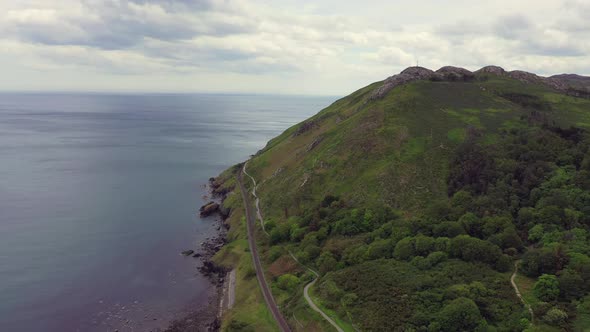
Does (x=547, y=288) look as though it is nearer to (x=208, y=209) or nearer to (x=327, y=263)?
(x=327, y=263)

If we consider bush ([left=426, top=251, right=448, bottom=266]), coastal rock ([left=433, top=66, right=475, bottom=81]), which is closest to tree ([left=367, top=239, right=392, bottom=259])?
bush ([left=426, top=251, right=448, bottom=266])

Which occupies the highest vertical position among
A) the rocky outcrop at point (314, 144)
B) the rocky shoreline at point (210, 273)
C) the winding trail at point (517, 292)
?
the rocky outcrop at point (314, 144)

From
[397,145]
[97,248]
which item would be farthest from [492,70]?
[97,248]

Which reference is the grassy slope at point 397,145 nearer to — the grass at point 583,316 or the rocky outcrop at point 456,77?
the rocky outcrop at point 456,77

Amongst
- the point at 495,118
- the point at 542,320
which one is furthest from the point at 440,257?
the point at 495,118

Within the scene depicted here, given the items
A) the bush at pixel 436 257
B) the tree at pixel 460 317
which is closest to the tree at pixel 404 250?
the bush at pixel 436 257

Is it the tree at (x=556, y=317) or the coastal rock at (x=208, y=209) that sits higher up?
the tree at (x=556, y=317)
